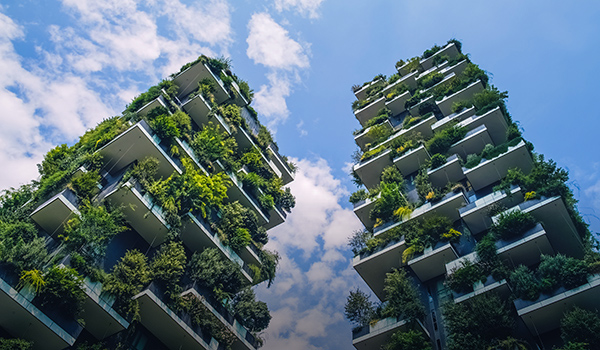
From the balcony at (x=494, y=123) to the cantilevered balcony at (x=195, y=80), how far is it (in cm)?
1896

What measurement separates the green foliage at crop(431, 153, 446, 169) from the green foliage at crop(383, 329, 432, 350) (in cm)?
1230

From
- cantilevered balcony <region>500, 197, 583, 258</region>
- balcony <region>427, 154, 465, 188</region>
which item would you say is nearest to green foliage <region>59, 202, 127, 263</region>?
balcony <region>427, 154, 465, 188</region>

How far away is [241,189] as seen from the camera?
28422 mm

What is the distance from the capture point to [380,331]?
21.5 m

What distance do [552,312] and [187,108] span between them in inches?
1006

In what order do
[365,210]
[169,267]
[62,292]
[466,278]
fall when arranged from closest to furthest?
[62,292], [466,278], [169,267], [365,210]

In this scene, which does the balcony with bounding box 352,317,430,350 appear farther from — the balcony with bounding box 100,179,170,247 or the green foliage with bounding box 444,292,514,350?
the balcony with bounding box 100,179,170,247

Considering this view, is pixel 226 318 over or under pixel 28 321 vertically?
over

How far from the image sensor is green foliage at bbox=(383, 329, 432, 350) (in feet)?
61.6

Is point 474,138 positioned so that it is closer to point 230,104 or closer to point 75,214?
point 230,104

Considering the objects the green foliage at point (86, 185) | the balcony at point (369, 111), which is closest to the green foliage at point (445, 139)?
the balcony at point (369, 111)

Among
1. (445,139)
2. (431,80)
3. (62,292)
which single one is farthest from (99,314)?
(431,80)

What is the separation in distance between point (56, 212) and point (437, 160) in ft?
74.0

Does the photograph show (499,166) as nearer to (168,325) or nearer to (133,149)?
(168,325)
